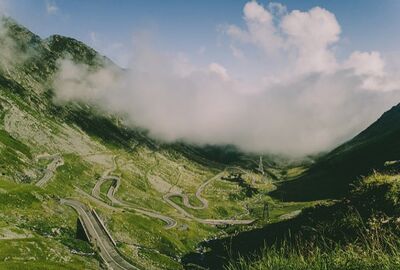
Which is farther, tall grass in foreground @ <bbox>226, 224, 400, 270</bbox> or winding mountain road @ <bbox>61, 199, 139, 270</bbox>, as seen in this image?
winding mountain road @ <bbox>61, 199, 139, 270</bbox>

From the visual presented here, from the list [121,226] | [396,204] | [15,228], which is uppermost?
[396,204]

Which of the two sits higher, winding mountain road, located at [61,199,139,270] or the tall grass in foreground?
the tall grass in foreground

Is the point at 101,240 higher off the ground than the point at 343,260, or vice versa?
the point at 343,260

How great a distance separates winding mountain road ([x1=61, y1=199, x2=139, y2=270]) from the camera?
92.1 meters

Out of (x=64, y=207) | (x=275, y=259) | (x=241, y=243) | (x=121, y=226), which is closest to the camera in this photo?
(x=275, y=259)

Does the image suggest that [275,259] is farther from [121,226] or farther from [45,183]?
[45,183]

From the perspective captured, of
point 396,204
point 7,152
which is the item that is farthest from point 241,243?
point 7,152

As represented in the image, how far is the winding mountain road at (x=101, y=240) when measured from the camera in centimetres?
9206

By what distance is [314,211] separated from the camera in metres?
62.9

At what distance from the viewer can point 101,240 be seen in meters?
105

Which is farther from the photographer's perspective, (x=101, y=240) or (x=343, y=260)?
(x=101, y=240)

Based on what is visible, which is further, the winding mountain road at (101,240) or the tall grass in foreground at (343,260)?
the winding mountain road at (101,240)

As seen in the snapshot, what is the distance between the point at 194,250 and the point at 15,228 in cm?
9654

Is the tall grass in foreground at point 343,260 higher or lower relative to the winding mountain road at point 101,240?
higher
